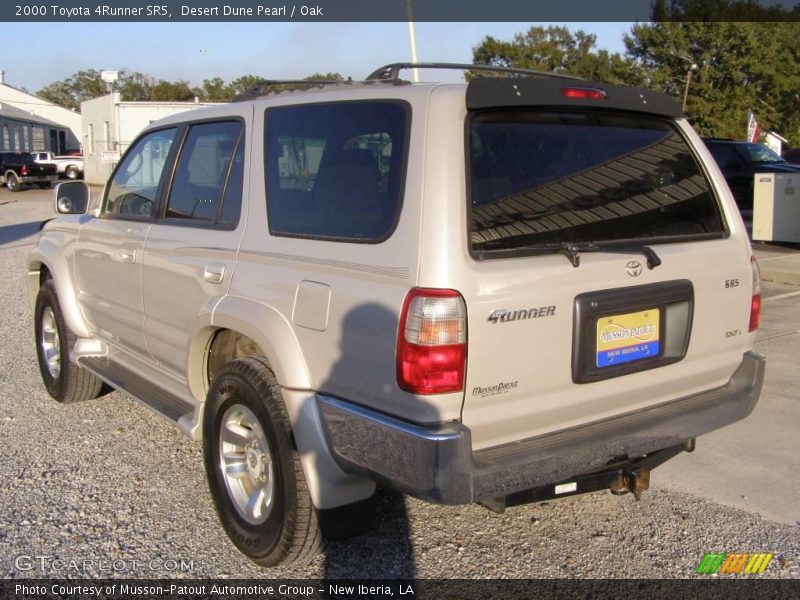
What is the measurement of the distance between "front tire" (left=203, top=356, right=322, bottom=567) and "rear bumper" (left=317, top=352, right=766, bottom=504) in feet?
0.89

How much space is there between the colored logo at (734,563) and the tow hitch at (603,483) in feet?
1.38

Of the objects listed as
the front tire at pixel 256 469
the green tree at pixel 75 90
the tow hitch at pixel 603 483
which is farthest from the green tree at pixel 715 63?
the green tree at pixel 75 90

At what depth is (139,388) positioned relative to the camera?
4.41 metres

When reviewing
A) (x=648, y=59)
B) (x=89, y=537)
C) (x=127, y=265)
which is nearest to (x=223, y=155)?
(x=127, y=265)

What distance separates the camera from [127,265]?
4457 millimetres

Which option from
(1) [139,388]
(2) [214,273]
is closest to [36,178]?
(1) [139,388]

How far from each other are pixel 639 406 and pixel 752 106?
135ft

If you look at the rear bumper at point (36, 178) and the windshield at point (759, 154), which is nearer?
the windshield at point (759, 154)

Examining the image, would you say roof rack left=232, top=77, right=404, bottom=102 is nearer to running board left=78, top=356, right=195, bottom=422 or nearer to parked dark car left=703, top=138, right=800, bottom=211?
running board left=78, top=356, right=195, bottom=422

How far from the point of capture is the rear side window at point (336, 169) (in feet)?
9.63

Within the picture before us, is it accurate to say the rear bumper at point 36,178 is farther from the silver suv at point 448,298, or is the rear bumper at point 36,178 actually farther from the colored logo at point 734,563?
the colored logo at point 734,563

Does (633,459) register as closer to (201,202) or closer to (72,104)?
(201,202)

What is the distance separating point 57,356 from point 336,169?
3.35 metres

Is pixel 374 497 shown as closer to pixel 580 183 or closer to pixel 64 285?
pixel 580 183
